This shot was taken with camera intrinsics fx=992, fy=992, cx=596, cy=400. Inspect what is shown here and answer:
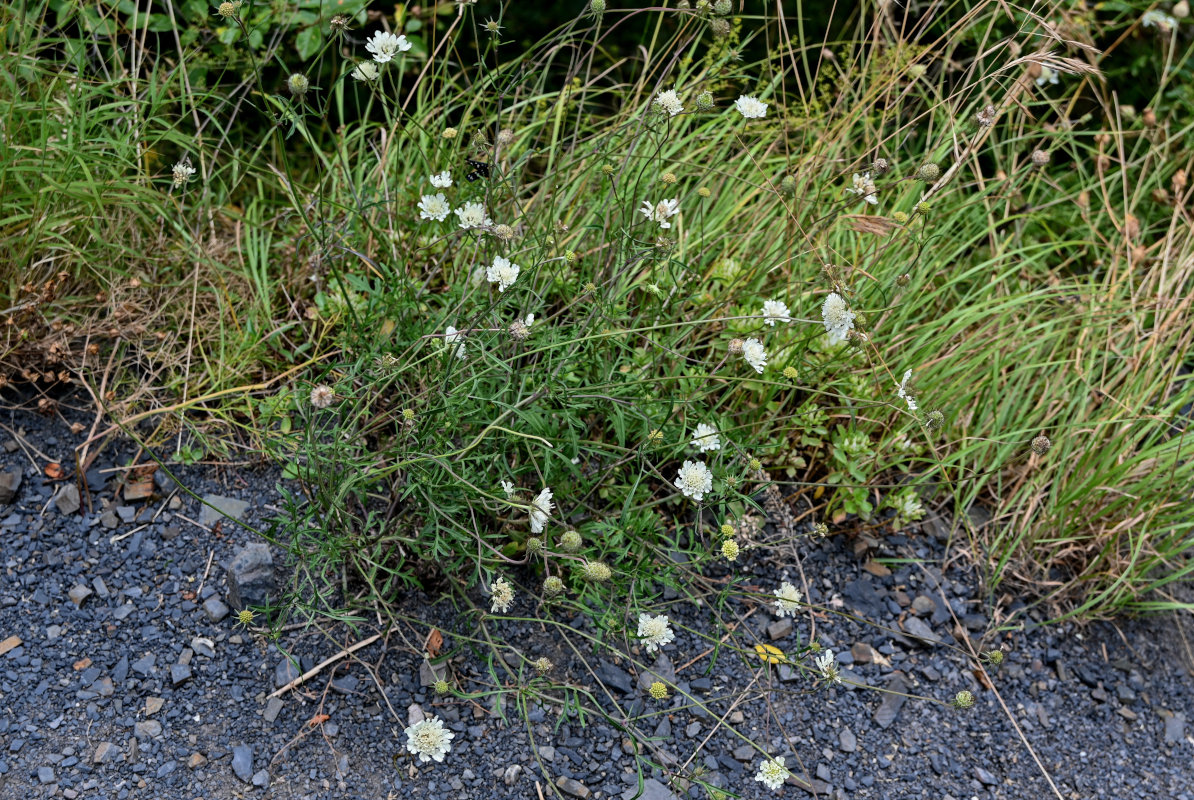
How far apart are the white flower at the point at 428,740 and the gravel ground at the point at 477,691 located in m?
0.15

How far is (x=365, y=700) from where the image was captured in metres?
2.11

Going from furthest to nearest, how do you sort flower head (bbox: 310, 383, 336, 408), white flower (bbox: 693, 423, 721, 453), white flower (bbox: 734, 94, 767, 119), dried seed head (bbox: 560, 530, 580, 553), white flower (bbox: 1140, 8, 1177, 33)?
1. white flower (bbox: 1140, 8, 1177, 33)
2. white flower (bbox: 734, 94, 767, 119)
3. white flower (bbox: 693, 423, 721, 453)
4. flower head (bbox: 310, 383, 336, 408)
5. dried seed head (bbox: 560, 530, 580, 553)

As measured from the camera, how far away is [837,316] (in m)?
2.04

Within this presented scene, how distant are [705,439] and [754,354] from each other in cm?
21

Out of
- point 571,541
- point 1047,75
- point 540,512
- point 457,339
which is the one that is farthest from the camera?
point 1047,75

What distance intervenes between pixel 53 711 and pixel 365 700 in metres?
0.61

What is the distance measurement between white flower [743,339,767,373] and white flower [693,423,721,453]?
162 mm

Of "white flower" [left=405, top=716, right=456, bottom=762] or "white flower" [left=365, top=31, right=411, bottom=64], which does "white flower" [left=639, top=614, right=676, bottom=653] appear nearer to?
"white flower" [left=405, top=716, right=456, bottom=762]

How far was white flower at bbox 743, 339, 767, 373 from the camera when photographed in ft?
6.55

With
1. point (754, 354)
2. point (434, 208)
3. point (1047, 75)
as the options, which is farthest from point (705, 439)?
point (1047, 75)

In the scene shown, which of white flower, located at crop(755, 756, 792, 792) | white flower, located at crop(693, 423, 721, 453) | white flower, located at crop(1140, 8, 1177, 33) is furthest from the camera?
white flower, located at crop(1140, 8, 1177, 33)

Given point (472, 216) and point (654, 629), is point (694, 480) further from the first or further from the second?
point (472, 216)

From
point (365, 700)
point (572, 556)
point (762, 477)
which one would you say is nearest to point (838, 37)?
point (762, 477)

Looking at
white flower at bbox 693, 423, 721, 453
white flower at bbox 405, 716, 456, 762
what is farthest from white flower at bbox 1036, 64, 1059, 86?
white flower at bbox 405, 716, 456, 762
